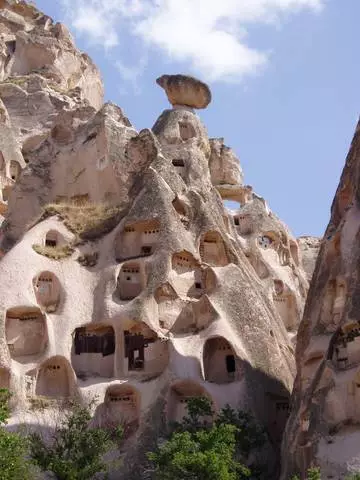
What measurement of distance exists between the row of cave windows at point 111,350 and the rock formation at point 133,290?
4 cm

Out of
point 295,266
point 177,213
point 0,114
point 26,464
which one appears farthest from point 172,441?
point 0,114

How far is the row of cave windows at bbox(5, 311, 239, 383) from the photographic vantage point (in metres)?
24.8

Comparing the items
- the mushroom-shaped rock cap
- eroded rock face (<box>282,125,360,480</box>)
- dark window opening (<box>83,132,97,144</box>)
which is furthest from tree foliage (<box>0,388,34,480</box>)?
the mushroom-shaped rock cap

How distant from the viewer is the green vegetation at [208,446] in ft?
61.8

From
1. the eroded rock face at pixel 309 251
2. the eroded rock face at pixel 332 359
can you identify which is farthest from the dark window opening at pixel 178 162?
the eroded rock face at pixel 309 251

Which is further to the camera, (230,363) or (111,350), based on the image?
(111,350)

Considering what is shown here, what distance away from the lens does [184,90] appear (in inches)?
1475

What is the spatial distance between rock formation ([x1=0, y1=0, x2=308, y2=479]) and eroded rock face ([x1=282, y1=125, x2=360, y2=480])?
2258mm

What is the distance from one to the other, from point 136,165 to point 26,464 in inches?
571

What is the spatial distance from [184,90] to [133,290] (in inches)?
528

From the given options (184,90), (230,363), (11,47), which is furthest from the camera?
(11,47)

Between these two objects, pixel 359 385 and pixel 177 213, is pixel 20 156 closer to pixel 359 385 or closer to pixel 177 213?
pixel 177 213

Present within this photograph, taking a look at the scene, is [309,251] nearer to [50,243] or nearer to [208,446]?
[50,243]

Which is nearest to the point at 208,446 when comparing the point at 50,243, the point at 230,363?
the point at 230,363
